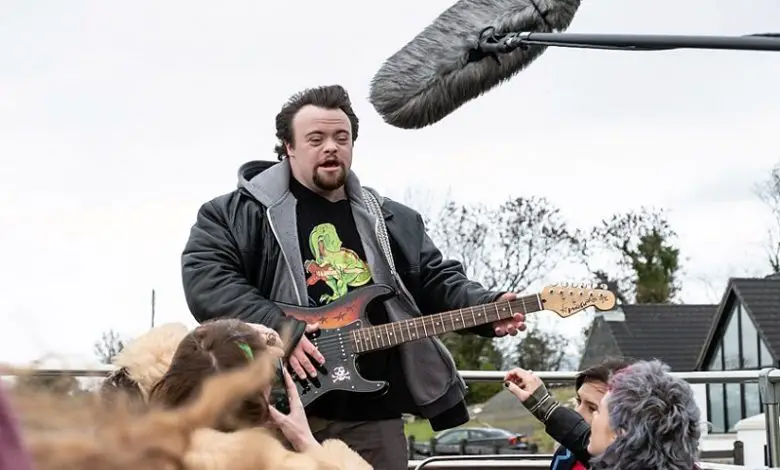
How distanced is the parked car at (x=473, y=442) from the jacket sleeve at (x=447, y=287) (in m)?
28.3

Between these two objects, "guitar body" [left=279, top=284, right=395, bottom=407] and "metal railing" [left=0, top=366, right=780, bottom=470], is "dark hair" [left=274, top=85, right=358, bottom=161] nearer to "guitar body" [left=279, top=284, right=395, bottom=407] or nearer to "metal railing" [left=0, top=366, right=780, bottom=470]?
"guitar body" [left=279, top=284, right=395, bottom=407]

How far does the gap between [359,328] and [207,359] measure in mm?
1933

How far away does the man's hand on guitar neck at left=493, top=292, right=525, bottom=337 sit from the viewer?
3.99 metres

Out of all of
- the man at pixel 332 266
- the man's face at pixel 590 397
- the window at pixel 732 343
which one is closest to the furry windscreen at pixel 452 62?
the man at pixel 332 266

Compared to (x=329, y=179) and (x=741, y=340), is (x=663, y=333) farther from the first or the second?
(x=329, y=179)

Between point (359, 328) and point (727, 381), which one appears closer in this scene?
point (359, 328)

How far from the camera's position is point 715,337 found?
125 feet

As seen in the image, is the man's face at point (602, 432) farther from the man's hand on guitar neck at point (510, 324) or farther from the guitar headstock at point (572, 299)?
the guitar headstock at point (572, 299)

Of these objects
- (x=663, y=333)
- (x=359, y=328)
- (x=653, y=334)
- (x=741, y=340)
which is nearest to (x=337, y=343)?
(x=359, y=328)

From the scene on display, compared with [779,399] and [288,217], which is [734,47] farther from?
[779,399]

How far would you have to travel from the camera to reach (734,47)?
2432 mm

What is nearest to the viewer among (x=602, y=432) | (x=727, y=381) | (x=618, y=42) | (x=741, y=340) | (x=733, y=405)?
(x=618, y=42)

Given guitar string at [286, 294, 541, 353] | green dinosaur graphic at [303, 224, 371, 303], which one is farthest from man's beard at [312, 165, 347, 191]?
guitar string at [286, 294, 541, 353]

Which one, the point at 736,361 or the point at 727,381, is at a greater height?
the point at 727,381
